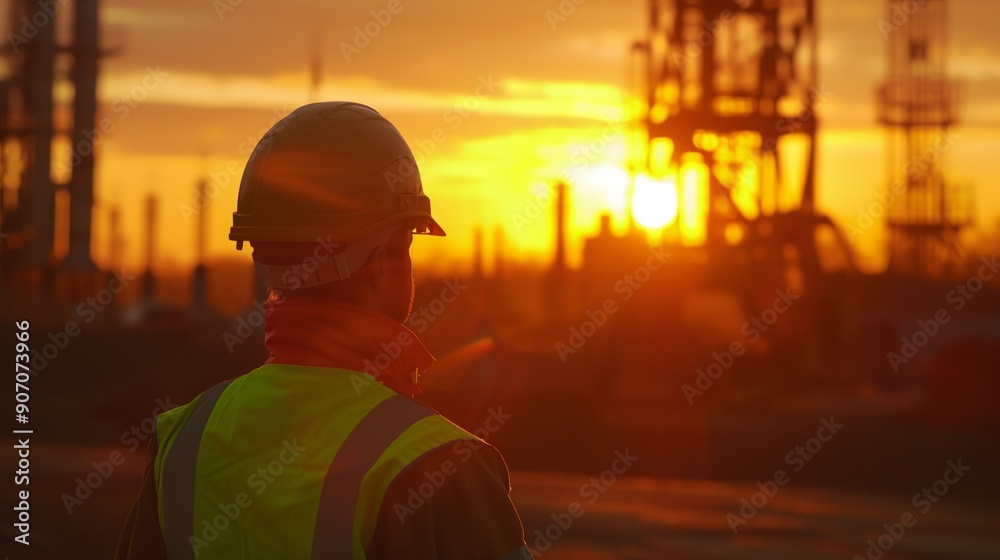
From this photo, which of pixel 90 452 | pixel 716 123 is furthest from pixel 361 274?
pixel 716 123

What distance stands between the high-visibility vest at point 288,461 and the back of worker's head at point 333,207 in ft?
0.60

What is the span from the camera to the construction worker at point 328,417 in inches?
Answer: 79.4

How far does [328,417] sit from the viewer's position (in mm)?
2150

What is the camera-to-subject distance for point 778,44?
99.5ft

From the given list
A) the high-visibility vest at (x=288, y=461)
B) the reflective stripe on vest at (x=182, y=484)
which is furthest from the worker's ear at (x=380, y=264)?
the reflective stripe on vest at (x=182, y=484)

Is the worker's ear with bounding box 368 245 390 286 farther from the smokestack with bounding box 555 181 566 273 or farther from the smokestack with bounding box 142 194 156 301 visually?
the smokestack with bounding box 142 194 156 301

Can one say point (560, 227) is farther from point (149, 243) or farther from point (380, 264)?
point (149, 243)

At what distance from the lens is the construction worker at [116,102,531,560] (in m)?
2.02

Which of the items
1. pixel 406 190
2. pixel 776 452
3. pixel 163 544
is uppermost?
pixel 406 190

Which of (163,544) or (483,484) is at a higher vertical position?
(483,484)

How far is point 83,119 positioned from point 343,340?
37566 mm

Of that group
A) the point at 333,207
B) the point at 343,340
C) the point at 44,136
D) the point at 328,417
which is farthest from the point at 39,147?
the point at 328,417

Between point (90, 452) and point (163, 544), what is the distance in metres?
15.0

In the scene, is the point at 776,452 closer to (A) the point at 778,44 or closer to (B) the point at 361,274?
(A) the point at 778,44
